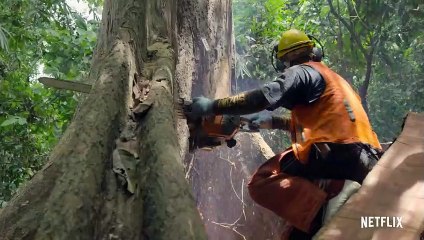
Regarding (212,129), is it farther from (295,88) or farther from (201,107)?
(295,88)

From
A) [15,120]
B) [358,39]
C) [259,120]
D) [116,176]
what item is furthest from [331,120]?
[358,39]

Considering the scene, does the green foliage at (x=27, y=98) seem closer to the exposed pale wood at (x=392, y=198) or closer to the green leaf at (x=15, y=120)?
the green leaf at (x=15, y=120)

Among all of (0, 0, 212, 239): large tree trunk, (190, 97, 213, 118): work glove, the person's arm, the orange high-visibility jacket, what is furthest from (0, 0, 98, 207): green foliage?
the orange high-visibility jacket

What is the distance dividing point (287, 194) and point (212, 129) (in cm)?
72

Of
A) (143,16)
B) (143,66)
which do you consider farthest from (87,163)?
(143,16)

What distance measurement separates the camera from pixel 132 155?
1.91 metres

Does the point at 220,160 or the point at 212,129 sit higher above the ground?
the point at 212,129

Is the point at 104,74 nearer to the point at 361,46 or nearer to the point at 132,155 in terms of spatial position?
the point at 132,155

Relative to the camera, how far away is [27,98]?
17.3ft

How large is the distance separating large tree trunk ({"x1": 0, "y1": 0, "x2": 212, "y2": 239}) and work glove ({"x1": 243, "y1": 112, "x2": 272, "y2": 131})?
1155mm

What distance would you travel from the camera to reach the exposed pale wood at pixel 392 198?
6.84ft

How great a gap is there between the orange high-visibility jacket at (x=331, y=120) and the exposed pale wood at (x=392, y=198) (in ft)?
0.95

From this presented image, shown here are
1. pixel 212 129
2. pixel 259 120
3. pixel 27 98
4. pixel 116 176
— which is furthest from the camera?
pixel 27 98

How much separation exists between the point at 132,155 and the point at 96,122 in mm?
202
